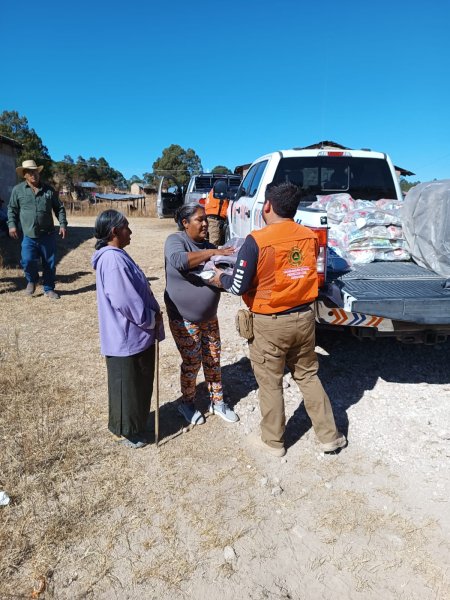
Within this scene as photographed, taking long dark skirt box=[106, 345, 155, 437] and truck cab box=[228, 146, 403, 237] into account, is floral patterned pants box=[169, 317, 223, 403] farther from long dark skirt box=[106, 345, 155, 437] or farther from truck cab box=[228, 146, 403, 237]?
truck cab box=[228, 146, 403, 237]

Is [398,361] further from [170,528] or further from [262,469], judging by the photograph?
[170,528]

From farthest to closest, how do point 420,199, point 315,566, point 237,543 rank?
point 420,199, point 237,543, point 315,566

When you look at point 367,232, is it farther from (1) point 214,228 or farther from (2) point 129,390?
(1) point 214,228

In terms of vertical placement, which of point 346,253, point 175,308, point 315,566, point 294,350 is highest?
point 346,253

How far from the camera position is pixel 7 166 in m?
14.1

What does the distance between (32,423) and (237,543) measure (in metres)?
1.89

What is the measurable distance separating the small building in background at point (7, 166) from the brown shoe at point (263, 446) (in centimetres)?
1260

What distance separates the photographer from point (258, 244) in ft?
8.58

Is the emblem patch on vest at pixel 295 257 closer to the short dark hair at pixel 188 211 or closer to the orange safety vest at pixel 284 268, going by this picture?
the orange safety vest at pixel 284 268

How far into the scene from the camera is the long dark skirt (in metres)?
2.78

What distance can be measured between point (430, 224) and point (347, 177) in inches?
70.5

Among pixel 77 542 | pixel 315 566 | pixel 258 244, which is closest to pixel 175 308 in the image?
pixel 258 244

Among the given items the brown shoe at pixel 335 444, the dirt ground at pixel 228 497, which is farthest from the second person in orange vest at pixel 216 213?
the brown shoe at pixel 335 444

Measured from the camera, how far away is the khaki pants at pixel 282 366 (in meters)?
2.75
